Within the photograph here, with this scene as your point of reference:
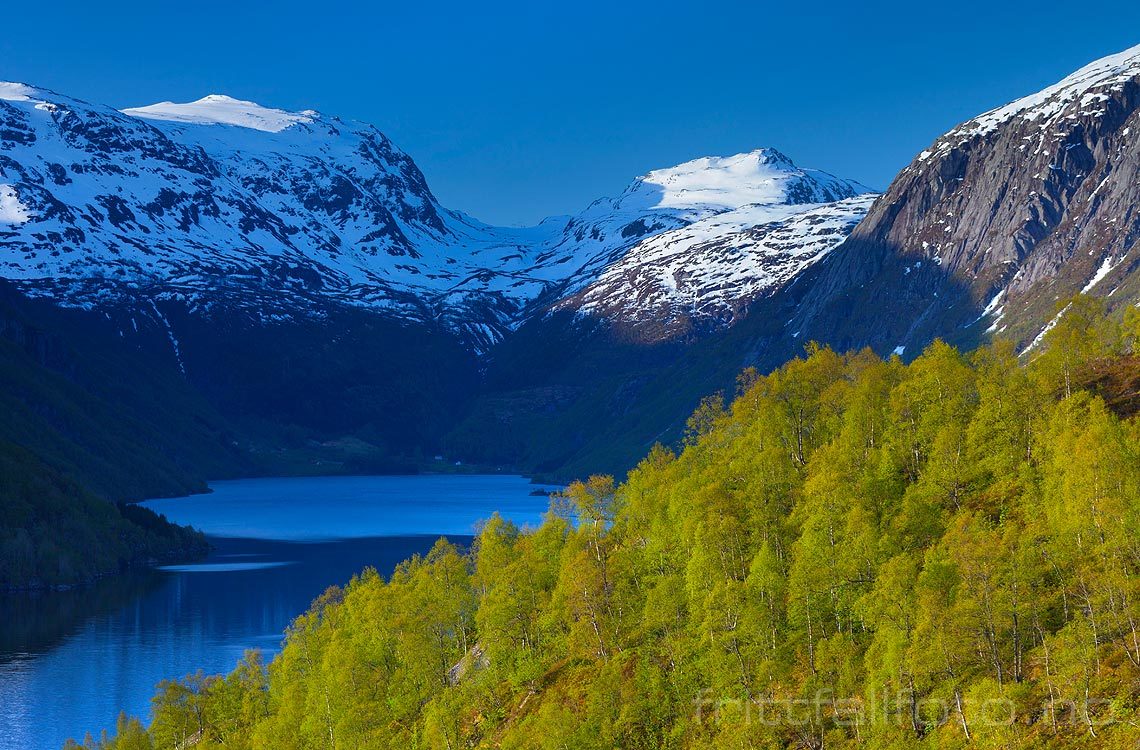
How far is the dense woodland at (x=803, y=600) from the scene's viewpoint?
69.2m

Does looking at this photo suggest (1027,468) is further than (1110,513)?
Yes

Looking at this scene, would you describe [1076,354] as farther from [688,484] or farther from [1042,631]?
[1042,631]

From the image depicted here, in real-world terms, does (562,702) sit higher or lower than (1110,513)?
lower

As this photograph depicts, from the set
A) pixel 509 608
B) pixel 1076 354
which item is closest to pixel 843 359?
pixel 1076 354

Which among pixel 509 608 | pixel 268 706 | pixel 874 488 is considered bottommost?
pixel 268 706

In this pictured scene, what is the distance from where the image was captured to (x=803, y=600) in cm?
8156

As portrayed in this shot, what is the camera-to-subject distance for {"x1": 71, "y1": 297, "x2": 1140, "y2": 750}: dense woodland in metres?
69.2

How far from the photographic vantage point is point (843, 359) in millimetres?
128750

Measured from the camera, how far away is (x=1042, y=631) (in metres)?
69.1

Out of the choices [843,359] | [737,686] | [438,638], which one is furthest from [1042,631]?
[843,359]

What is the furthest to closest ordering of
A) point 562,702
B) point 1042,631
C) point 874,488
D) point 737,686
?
point 874,488 < point 562,702 < point 737,686 < point 1042,631

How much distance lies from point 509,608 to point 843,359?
48693 millimetres

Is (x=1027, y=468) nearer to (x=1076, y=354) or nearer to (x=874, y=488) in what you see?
(x=874, y=488)

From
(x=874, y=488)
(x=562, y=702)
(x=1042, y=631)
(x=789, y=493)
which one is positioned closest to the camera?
(x=1042, y=631)
